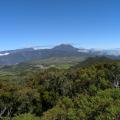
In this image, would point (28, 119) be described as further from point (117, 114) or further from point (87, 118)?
point (117, 114)

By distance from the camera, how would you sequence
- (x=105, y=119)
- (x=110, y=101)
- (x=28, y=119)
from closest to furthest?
(x=105, y=119) → (x=110, y=101) → (x=28, y=119)

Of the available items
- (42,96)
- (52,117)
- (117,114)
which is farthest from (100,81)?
(117,114)

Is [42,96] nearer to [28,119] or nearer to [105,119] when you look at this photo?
[28,119]

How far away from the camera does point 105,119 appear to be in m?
55.3

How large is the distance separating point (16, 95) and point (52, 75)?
35245 mm

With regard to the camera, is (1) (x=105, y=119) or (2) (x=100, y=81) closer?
(1) (x=105, y=119)

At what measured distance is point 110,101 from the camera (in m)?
62.7

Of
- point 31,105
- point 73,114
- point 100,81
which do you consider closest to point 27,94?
point 31,105

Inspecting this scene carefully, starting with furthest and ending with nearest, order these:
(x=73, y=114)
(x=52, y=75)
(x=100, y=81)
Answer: (x=52, y=75)
(x=100, y=81)
(x=73, y=114)

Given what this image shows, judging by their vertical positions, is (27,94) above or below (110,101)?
below

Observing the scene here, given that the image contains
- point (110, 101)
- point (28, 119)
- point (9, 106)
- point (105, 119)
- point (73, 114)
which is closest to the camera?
point (105, 119)

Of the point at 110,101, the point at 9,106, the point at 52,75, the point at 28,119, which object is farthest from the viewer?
the point at 52,75

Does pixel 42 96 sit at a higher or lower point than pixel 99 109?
lower

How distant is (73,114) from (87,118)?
12.9 feet
